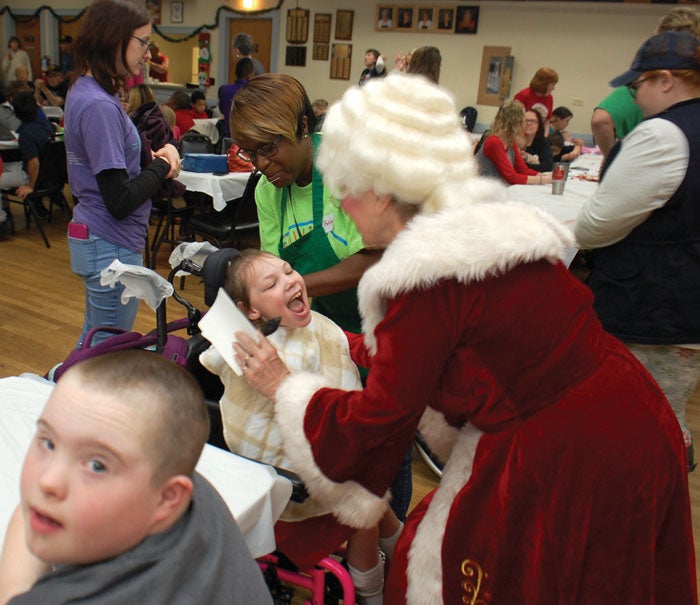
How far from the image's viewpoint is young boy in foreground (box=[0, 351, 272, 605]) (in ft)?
2.67

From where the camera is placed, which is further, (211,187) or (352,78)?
(352,78)

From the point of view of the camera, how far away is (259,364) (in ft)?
4.64

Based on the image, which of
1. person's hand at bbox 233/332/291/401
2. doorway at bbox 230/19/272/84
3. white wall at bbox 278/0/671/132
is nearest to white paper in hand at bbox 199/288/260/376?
person's hand at bbox 233/332/291/401

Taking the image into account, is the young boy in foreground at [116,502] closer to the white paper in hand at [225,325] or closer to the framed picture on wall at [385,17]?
the white paper in hand at [225,325]

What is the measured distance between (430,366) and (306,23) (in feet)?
36.2

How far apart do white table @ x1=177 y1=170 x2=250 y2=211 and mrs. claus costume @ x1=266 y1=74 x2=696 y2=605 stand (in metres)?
3.82

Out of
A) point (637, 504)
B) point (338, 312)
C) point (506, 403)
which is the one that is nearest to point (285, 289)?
point (338, 312)

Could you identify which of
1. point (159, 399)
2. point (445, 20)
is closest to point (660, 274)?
point (159, 399)

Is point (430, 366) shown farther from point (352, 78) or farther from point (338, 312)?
point (352, 78)

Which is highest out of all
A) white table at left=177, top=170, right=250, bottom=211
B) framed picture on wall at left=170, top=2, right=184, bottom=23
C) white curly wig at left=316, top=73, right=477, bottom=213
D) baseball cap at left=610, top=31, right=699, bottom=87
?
framed picture on wall at left=170, top=2, right=184, bottom=23

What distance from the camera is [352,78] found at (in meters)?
10.8

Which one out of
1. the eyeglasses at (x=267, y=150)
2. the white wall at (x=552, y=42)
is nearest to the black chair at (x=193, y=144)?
the eyeglasses at (x=267, y=150)

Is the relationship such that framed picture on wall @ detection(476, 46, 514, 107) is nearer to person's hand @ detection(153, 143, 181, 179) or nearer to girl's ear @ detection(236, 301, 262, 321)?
person's hand @ detection(153, 143, 181, 179)

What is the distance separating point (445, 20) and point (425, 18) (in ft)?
1.12
